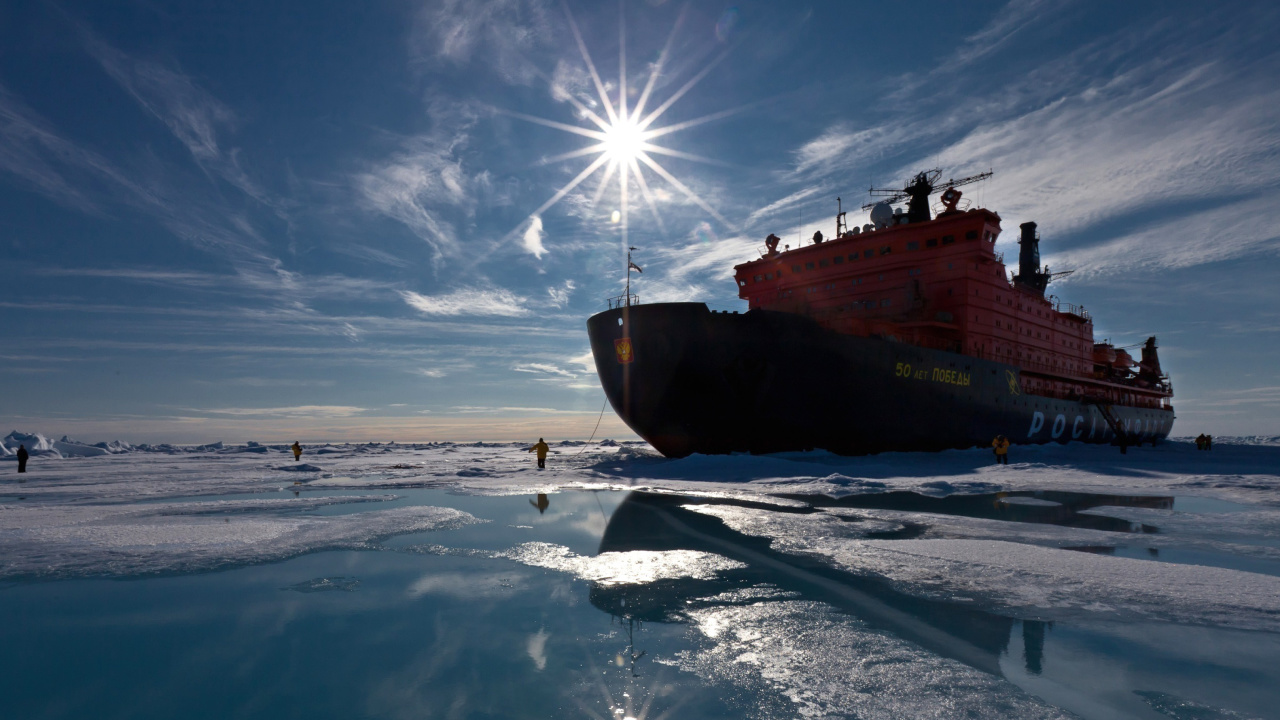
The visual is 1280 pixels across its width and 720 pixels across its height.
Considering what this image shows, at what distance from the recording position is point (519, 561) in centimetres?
682

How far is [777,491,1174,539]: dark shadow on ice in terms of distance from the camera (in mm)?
9203

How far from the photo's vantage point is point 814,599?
5.16m

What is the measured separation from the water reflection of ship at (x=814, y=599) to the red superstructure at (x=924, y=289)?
14.0 metres

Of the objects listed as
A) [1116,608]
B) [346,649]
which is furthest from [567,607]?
A: [1116,608]

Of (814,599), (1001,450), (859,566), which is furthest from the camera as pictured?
(1001,450)

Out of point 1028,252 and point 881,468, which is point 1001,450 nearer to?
point 881,468

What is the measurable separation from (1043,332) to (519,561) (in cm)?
3407

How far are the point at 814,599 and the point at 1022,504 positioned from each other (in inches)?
358

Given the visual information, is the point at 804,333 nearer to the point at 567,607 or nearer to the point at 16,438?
the point at 567,607

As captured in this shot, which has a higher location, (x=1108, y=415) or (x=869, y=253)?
(x=869, y=253)

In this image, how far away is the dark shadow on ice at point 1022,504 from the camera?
9203 mm

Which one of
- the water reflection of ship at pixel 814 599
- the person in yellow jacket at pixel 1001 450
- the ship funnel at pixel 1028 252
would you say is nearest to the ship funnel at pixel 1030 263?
the ship funnel at pixel 1028 252

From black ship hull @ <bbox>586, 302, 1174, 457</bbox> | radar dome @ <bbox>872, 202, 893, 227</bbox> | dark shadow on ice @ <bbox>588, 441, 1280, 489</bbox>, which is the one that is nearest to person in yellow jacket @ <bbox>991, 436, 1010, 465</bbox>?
dark shadow on ice @ <bbox>588, 441, 1280, 489</bbox>

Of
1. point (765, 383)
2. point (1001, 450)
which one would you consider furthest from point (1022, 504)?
point (1001, 450)
